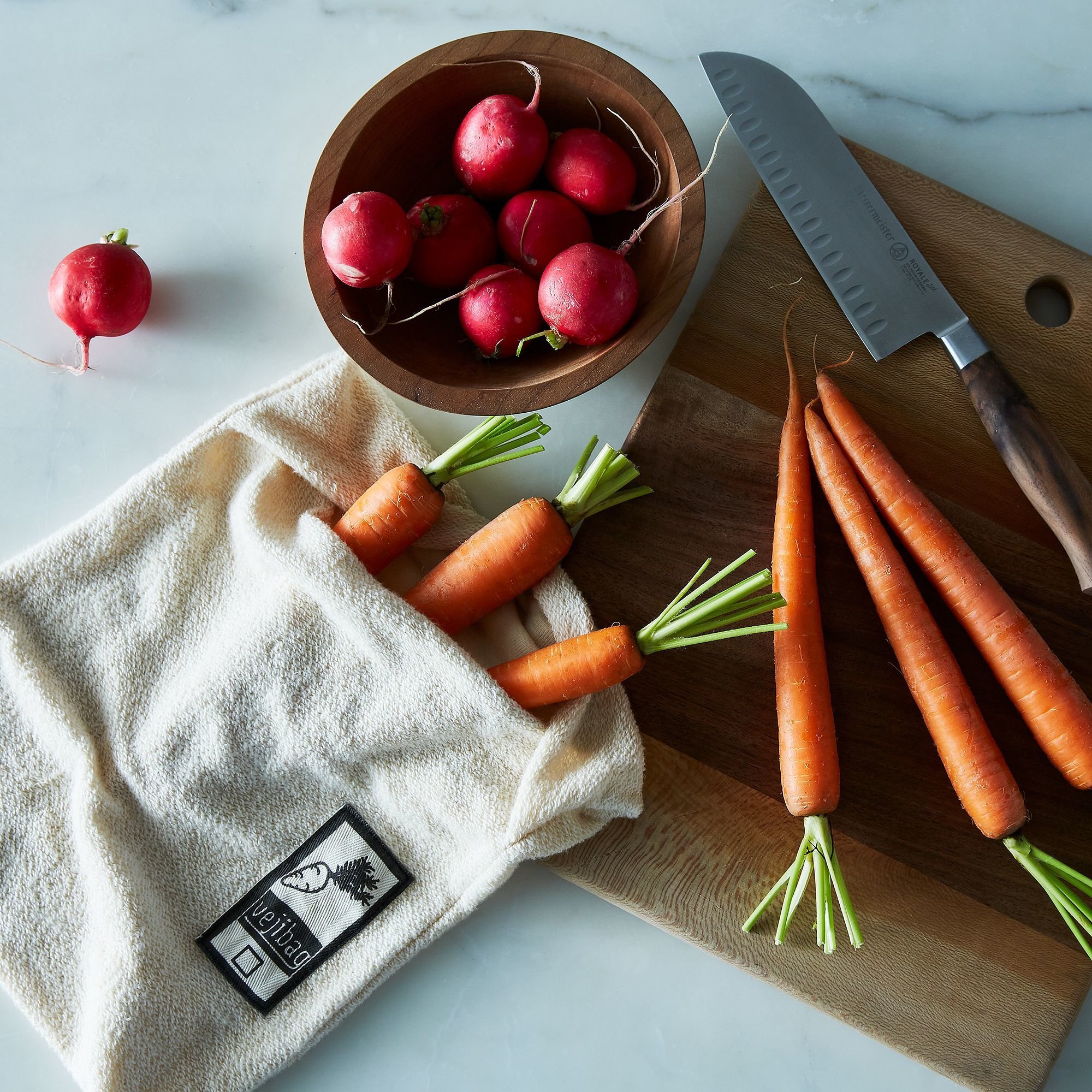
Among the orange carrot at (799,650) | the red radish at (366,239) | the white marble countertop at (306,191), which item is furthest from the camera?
the white marble countertop at (306,191)

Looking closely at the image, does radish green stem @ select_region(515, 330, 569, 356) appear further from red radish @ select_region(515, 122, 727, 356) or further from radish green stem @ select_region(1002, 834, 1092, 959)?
radish green stem @ select_region(1002, 834, 1092, 959)

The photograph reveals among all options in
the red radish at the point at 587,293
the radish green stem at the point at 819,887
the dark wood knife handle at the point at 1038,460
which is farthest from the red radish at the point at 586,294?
the radish green stem at the point at 819,887

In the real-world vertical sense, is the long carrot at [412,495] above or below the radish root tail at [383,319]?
below

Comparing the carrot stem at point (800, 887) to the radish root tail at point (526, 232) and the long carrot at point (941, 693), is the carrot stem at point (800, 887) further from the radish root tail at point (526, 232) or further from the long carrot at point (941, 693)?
the radish root tail at point (526, 232)

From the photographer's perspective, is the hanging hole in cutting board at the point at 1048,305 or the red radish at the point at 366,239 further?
the hanging hole in cutting board at the point at 1048,305

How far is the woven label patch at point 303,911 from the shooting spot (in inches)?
40.4

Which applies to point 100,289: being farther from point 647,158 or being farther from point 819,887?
point 819,887

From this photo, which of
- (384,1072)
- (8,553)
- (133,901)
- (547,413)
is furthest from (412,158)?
(384,1072)

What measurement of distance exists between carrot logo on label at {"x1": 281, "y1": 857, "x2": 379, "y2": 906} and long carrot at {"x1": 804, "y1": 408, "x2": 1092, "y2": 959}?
27.6 inches

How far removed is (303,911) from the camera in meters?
1.03

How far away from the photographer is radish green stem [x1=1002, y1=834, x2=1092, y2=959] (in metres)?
0.99

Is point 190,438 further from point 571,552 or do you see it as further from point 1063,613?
point 1063,613

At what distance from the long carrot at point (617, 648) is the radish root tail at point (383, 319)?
1.38ft

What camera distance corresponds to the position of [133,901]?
1.00m
